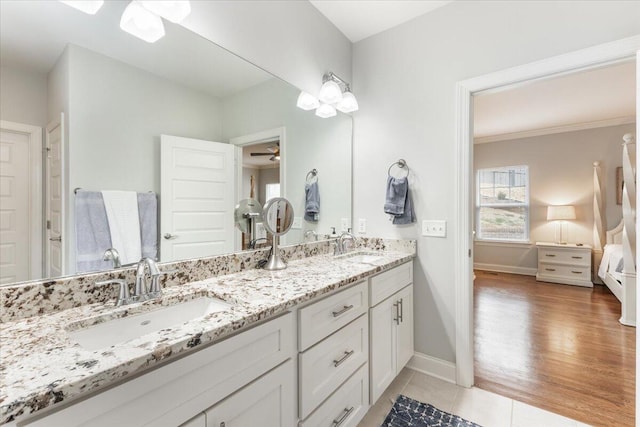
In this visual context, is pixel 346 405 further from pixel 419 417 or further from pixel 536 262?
pixel 536 262

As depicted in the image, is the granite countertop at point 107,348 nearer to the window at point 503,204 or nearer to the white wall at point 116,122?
the white wall at point 116,122

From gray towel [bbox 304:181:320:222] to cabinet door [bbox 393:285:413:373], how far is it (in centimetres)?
80

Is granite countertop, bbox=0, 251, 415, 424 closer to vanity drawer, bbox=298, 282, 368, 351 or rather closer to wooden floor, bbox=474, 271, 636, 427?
vanity drawer, bbox=298, 282, 368, 351

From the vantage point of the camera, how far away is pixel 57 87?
98 centimetres

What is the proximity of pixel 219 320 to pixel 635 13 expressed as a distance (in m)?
2.36

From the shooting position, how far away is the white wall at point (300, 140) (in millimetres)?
1637

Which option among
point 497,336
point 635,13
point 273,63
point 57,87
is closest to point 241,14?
point 273,63

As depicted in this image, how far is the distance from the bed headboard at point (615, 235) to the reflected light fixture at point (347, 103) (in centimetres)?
451

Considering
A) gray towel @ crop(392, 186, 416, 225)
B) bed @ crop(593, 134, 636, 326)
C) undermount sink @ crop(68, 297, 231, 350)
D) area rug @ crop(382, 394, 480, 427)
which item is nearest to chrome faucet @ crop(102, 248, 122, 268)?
undermount sink @ crop(68, 297, 231, 350)

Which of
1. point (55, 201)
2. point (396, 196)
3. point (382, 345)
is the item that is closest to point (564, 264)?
point (396, 196)

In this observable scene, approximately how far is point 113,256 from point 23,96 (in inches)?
23.0

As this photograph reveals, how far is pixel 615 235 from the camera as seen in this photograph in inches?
165

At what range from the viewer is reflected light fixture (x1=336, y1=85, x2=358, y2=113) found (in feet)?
7.32

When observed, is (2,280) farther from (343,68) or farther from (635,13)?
(635,13)
